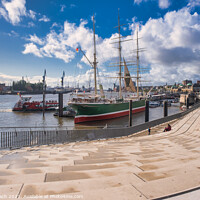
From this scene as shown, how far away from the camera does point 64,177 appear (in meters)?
3.65

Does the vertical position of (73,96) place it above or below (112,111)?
above

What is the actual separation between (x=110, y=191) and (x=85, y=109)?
30.3 meters

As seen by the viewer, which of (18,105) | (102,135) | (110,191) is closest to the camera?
(110,191)

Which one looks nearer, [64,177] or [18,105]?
[64,177]

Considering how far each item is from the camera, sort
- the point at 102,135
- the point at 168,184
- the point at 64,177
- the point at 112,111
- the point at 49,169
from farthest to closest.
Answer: the point at 112,111 < the point at 102,135 < the point at 49,169 < the point at 64,177 < the point at 168,184

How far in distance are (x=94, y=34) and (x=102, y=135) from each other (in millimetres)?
32721

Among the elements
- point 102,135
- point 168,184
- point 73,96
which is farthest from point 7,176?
point 73,96

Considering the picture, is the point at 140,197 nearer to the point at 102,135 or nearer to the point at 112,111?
the point at 102,135

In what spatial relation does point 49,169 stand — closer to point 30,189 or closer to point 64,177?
point 64,177

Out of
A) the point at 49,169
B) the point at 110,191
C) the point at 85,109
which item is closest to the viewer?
the point at 110,191

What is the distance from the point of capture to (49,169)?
4.30 metres

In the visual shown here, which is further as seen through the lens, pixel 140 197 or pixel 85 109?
pixel 85 109

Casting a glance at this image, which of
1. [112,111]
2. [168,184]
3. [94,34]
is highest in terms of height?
[94,34]

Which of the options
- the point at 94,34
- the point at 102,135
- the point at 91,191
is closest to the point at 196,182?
the point at 91,191
